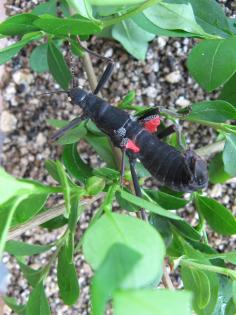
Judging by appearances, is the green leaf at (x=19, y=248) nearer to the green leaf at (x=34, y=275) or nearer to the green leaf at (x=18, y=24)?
the green leaf at (x=34, y=275)

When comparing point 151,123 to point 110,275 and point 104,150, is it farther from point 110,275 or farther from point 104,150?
point 110,275

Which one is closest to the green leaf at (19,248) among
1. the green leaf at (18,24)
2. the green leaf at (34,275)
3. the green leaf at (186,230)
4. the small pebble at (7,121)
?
the green leaf at (34,275)

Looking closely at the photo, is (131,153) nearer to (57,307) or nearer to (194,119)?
(194,119)

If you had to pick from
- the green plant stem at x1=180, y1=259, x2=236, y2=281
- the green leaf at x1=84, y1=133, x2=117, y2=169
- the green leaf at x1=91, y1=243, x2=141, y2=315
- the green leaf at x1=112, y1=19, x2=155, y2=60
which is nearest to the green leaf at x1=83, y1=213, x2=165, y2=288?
the green leaf at x1=91, y1=243, x2=141, y2=315

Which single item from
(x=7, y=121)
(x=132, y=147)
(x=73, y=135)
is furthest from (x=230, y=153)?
(x=7, y=121)

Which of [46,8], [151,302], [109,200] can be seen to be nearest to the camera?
[151,302]

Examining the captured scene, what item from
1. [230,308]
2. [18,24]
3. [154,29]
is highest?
[18,24]
